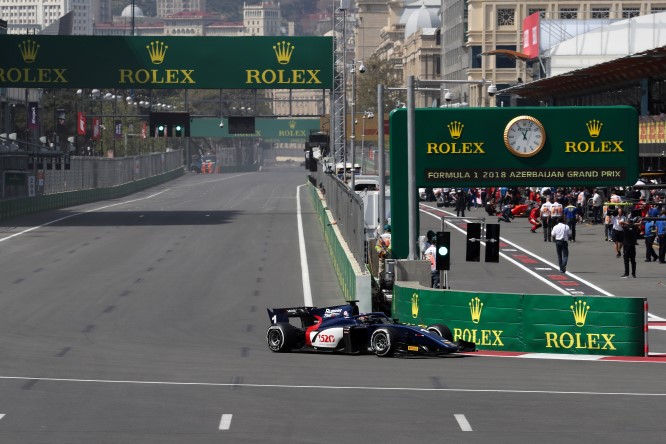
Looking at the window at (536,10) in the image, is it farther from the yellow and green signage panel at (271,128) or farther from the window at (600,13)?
the yellow and green signage panel at (271,128)

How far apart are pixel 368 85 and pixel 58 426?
542ft

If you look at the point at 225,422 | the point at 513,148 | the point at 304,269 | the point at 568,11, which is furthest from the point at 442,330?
the point at 568,11

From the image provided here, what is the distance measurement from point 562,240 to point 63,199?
49.5 meters

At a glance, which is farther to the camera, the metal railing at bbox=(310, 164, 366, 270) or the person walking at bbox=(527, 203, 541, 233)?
the person walking at bbox=(527, 203, 541, 233)

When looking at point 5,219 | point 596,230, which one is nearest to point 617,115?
point 596,230

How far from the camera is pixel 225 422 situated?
1786cm

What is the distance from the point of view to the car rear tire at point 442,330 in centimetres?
2607

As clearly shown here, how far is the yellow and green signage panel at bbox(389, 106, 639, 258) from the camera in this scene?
1351 inches

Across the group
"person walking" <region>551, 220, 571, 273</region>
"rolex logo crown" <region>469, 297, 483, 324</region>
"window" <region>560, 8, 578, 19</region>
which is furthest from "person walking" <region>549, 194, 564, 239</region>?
"window" <region>560, 8, 578, 19</region>

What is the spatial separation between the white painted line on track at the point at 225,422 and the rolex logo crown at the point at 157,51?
50052 millimetres

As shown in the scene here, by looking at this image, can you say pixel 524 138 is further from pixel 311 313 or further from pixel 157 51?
pixel 157 51

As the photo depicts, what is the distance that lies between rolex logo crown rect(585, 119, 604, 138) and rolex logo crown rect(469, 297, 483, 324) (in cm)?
939

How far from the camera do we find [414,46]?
17788cm

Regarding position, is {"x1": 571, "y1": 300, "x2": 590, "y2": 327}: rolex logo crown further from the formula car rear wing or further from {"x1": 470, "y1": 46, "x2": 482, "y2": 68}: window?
{"x1": 470, "y1": 46, "x2": 482, "y2": 68}: window
